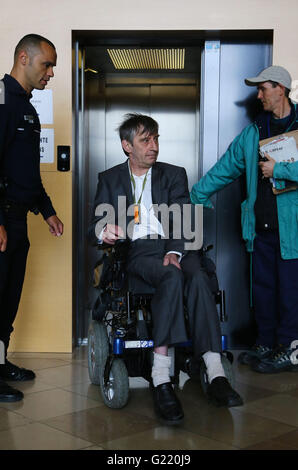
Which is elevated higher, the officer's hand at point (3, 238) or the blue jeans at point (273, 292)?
the officer's hand at point (3, 238)

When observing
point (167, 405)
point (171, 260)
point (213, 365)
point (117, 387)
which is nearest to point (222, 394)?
point (213, 365)

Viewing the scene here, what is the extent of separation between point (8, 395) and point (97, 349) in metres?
0.49

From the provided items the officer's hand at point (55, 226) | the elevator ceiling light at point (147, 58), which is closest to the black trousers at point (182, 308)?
the officer's hand at point (55, 226)

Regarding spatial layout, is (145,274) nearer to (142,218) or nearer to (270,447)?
(142,218)

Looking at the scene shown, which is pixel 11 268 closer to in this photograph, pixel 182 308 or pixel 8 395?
pixel 8 395

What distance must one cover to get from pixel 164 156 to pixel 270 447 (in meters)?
2.73

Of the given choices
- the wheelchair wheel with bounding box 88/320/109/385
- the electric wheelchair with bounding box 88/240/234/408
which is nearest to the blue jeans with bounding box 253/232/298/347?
the electric wheelchair with bounding box 88/240/234/408

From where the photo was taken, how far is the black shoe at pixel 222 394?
246 cm

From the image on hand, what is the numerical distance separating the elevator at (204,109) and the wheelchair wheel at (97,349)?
938mm

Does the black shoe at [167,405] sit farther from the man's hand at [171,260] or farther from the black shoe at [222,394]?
the man's hand at [171,260]

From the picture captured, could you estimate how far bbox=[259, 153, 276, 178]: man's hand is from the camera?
10.8 feet

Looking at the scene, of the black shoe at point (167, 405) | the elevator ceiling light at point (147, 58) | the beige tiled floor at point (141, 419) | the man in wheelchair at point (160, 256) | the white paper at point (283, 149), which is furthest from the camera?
the elevator ceiling light at point (147, 58)

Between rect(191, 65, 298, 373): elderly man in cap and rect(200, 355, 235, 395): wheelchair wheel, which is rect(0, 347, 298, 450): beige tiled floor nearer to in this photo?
rect(200, 355, 235, 395): wheelchair wheel

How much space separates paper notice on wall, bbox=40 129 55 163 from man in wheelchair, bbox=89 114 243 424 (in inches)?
33.6
